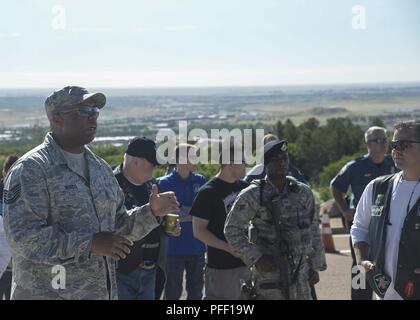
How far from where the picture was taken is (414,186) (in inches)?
180

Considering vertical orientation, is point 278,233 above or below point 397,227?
below

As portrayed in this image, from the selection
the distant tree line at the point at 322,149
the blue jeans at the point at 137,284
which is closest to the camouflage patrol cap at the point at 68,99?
the blue jeans at the point at 137,284

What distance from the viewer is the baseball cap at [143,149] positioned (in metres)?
5.80

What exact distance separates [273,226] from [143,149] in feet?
4.47

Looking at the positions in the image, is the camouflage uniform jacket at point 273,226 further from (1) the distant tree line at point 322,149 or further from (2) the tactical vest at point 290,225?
(1) the distant tree line at point 322,149

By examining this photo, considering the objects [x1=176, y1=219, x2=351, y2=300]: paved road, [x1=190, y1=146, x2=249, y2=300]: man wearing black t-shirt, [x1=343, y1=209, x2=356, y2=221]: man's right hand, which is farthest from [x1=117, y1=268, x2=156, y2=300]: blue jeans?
[x1=343, y1=209, x2=356, y2=221]: man's right hand

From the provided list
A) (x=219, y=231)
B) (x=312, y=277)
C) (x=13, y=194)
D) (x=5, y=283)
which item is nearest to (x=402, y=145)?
(x=312, y=277)

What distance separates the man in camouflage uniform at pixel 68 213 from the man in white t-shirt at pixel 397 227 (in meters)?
1.43

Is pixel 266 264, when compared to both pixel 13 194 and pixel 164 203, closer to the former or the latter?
pixel 164 203

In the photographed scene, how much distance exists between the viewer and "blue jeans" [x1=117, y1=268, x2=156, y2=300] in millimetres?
5578

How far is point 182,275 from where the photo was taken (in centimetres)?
699
